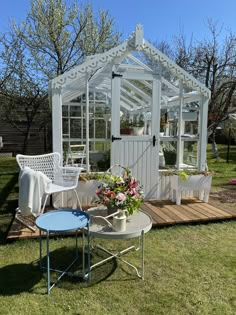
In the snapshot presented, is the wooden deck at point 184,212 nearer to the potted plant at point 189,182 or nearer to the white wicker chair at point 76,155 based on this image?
the potted plant at point 189,182

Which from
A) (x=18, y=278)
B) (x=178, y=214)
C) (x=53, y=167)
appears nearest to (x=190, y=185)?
(x=178, y=214)

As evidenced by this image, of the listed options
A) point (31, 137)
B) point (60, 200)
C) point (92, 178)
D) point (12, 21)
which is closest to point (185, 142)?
point (92, 178)

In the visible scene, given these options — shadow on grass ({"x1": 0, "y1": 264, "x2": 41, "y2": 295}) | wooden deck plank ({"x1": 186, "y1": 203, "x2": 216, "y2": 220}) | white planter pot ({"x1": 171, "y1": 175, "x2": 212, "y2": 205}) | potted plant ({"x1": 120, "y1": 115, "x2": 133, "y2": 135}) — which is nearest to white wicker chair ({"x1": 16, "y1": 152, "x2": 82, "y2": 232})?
potted plant ({"x1": 120, "y1": 115, "x2": 133, "y2": 135})

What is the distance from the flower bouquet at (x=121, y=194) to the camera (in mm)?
2480

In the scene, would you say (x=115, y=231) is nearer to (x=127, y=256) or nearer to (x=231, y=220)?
(x=127, y=256)

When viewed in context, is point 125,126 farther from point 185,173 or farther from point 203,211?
point 203,211

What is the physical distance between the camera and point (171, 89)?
4848 mm

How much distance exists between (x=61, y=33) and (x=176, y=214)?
7076mm

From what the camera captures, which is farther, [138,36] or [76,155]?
[76,155]

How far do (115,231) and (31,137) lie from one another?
426 inches

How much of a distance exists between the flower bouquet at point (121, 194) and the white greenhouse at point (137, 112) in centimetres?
190

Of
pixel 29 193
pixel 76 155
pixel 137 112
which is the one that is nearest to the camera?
pixel 29 193

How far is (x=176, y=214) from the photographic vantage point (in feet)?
13.4

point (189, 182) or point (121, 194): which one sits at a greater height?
point (121, 194)
